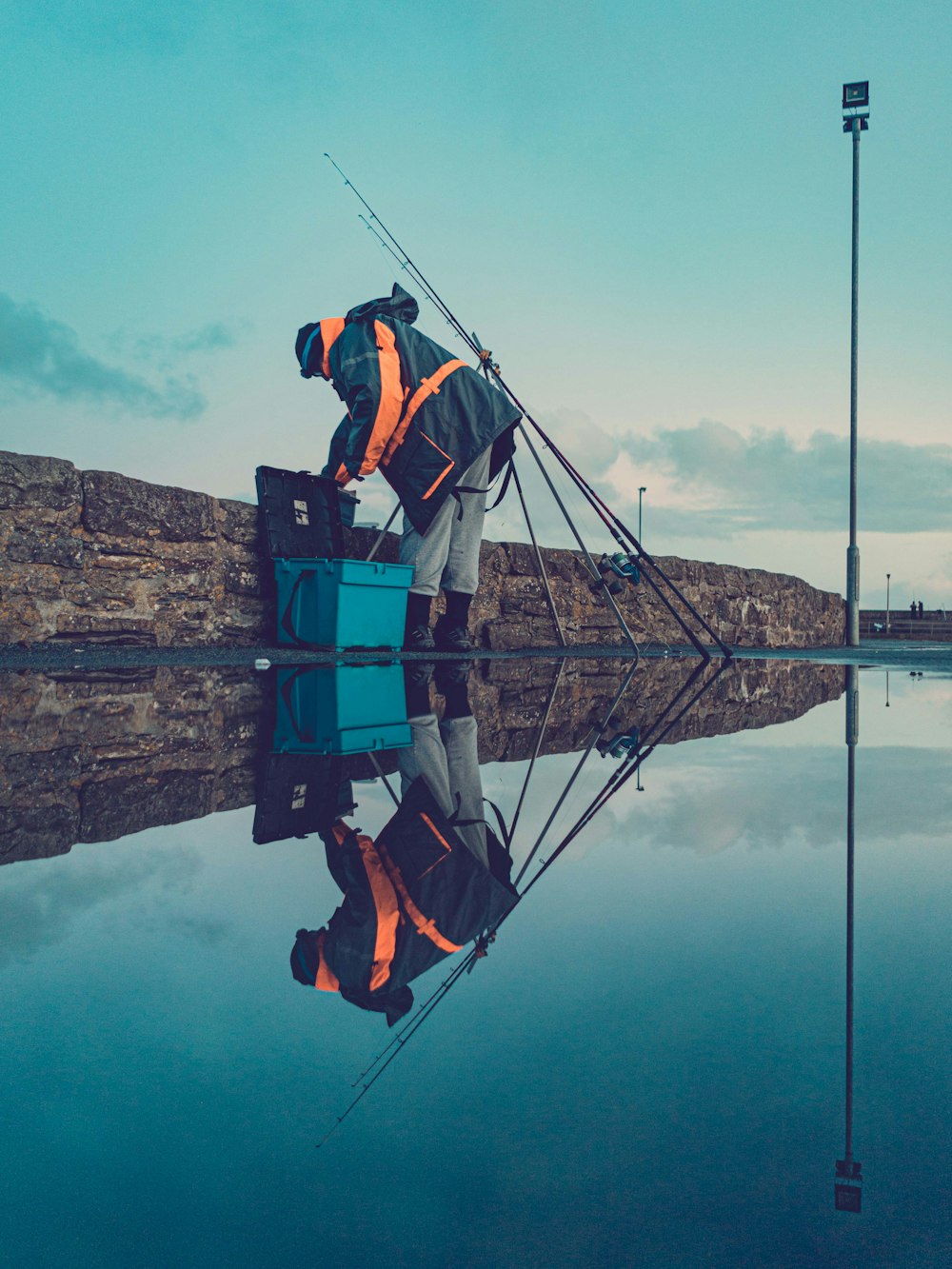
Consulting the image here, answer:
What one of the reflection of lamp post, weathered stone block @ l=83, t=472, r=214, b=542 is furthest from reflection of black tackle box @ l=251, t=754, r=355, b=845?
weathered stone block @ l=83, t=472, r=214, b=542

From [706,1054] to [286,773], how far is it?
6.49 ft

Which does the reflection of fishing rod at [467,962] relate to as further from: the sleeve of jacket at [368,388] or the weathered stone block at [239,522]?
the weathered stone block at [239,522]

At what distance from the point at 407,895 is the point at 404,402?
18.5ft

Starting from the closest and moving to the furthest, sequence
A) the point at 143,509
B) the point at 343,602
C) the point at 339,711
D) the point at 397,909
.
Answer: the point at 397,909, the point at 339,711, the point at 343,602, the point at 143,509

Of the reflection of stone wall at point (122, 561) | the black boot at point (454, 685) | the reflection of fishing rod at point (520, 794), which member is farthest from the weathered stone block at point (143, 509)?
the reflection of fishing rod at point (520, 794)

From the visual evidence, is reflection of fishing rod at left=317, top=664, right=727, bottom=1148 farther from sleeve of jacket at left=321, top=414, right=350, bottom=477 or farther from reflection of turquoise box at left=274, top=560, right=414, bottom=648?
sleeve of jacket at left=321, top=414, right=350, bottom=477

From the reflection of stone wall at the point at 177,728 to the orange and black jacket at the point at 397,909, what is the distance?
562 millimetres

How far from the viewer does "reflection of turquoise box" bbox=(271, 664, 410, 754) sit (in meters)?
3.41

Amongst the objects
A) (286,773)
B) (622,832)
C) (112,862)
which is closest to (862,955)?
(622,832)

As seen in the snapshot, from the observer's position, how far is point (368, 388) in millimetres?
6570

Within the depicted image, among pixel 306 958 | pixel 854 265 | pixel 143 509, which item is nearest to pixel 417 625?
pixel 143 509

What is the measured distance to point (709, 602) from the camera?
1264cm

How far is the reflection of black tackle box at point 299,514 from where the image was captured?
7.56 metres

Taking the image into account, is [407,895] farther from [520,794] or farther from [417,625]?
[417,625]
